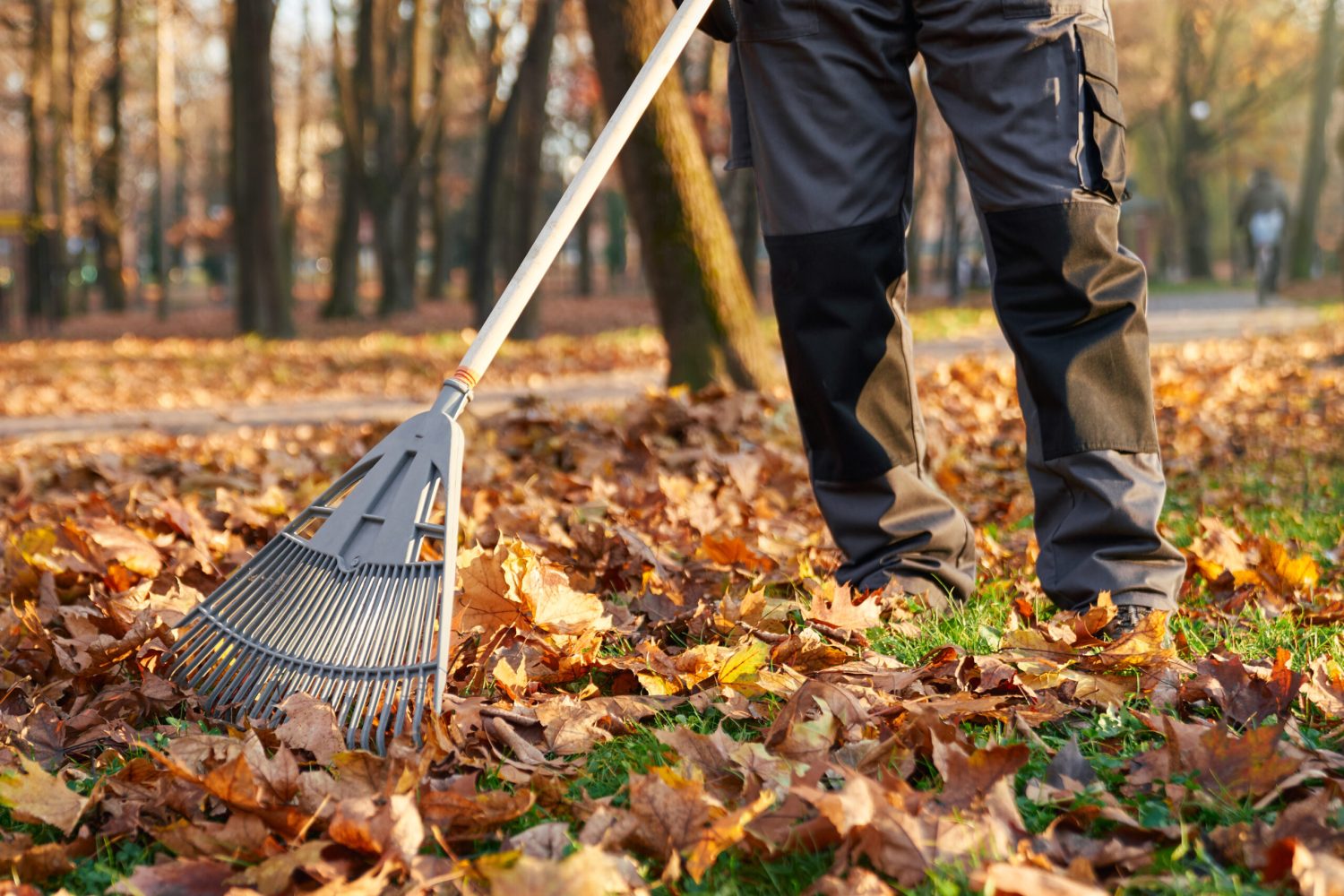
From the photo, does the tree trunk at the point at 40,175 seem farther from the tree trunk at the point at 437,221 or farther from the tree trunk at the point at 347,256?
the tree trunk at the point at 437,221

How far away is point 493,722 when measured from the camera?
1.93 meters

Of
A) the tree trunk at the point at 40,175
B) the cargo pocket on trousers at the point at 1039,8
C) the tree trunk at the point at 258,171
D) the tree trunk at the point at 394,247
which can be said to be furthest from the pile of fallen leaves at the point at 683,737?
the tree trunk at the point at 394,247

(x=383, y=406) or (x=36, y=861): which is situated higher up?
(x=383, y=406)

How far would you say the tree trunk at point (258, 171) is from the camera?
12250 mm

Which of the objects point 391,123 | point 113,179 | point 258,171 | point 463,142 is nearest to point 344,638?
point 258,171

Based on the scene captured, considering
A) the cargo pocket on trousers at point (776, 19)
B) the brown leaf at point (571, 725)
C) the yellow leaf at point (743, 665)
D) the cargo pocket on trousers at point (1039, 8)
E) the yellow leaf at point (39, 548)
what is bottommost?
the brown leaf at point (571, 725)

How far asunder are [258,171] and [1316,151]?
19240 millimetres

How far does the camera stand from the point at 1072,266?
2.31 meters

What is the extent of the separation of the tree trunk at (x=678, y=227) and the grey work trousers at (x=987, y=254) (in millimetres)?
3034

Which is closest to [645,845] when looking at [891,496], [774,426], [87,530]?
[891,496]

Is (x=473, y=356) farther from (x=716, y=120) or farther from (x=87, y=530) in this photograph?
(x=716, y=120)

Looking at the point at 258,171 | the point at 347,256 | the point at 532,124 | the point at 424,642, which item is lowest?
the point at 424,642

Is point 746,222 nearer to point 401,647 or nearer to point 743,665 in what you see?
point 743,665

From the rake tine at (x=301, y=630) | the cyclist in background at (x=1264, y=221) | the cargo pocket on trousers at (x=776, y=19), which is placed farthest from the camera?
the cyclist in background at (x=1264, y=221)
